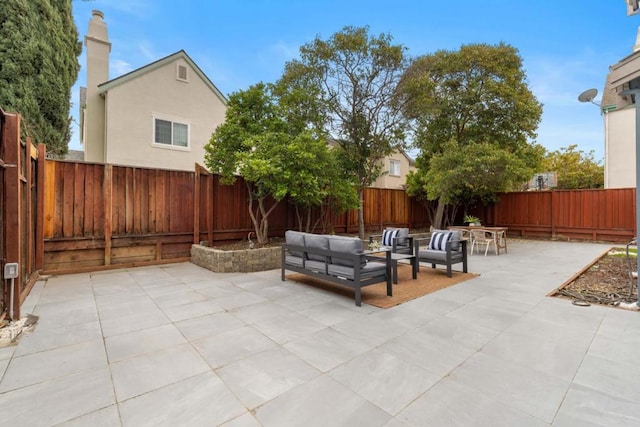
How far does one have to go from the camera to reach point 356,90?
8.79 meters

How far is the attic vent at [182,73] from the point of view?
11.2m

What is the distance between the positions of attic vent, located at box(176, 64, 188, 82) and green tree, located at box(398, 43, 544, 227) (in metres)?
8.19

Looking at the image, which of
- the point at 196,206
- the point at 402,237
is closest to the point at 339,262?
the point at 402,237

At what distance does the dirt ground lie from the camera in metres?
4.45

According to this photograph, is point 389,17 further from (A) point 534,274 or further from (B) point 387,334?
(B) point 387,334

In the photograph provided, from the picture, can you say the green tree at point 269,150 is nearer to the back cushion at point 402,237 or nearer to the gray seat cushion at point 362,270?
the back cushion at point 402,237

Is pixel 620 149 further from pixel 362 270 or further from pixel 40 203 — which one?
pixel 40 203

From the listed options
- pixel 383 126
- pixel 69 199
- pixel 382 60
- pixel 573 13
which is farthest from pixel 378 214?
pixel 69 199

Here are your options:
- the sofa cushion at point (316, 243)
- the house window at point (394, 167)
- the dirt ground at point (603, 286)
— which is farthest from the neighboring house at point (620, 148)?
the sofa cushion at point (316, 243)

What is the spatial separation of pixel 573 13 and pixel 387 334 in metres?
11.5

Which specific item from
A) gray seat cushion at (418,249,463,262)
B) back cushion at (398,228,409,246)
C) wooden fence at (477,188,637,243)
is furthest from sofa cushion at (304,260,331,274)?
wooden fence at (477,188,637,243)

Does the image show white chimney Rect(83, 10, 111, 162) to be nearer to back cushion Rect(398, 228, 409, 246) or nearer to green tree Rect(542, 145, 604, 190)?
back cushion Rect(398, 228, 409, 246)

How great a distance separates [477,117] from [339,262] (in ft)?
31.7

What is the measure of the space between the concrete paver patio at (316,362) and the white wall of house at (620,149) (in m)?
13.4
